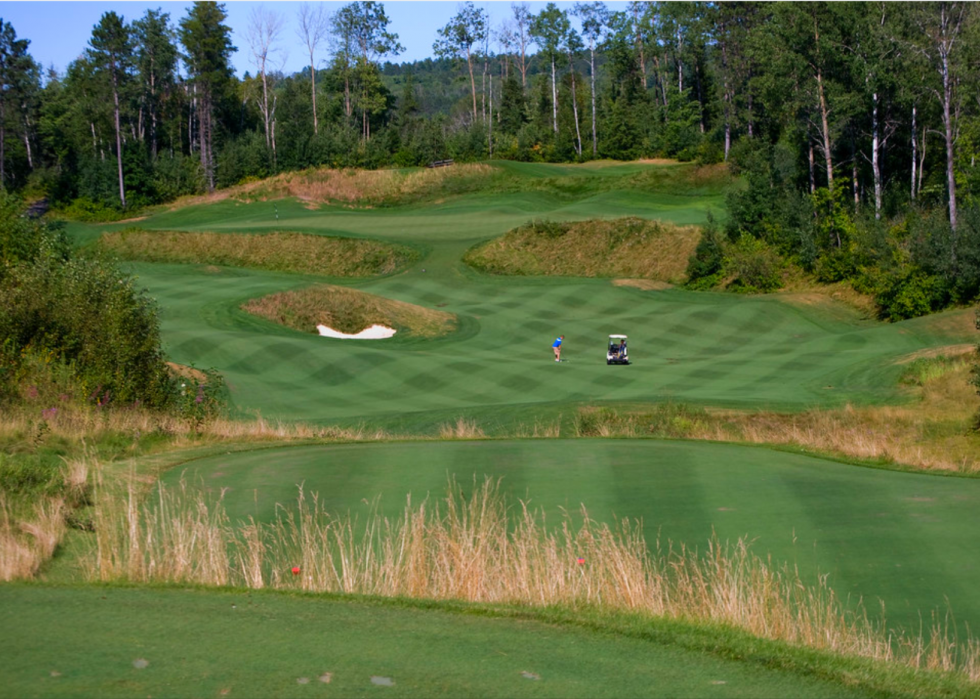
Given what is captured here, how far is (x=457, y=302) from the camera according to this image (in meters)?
46.8

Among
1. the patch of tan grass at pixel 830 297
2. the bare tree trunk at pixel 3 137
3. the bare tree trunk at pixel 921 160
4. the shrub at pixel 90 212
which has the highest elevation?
the bare tree trunk at pixel 3 137

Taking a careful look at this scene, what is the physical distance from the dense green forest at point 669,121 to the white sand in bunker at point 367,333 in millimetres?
20821

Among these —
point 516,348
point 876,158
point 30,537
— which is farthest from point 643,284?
point 30,537

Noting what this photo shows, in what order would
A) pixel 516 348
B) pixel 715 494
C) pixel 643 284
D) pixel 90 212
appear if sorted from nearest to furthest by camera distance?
pixel 715 494, pixel 516 348, pixel 643 284, pixel 90 212

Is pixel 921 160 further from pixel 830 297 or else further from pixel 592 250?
pixel 592 250

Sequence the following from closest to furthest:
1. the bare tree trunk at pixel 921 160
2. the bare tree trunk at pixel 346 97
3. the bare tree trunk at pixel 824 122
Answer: the bare tree trunk at pixel 824 122, the bare tree trunk at pixel 921 160, the bare tree trunk at pixel 346 97

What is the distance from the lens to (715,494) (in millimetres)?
10242

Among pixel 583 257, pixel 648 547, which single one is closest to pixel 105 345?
pixel 648 547

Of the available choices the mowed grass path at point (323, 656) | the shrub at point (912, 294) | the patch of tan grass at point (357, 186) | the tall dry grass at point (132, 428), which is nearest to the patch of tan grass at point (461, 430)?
the tall dry grass at point (132, 428)

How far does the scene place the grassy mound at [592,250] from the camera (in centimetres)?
5638

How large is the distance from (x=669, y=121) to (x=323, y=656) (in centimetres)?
8756

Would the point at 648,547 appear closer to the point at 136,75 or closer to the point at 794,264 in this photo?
the point at 794,264

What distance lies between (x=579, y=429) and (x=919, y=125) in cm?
4276

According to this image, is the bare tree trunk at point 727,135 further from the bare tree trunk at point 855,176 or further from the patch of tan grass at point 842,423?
the patch of tan grass at point 842,423
